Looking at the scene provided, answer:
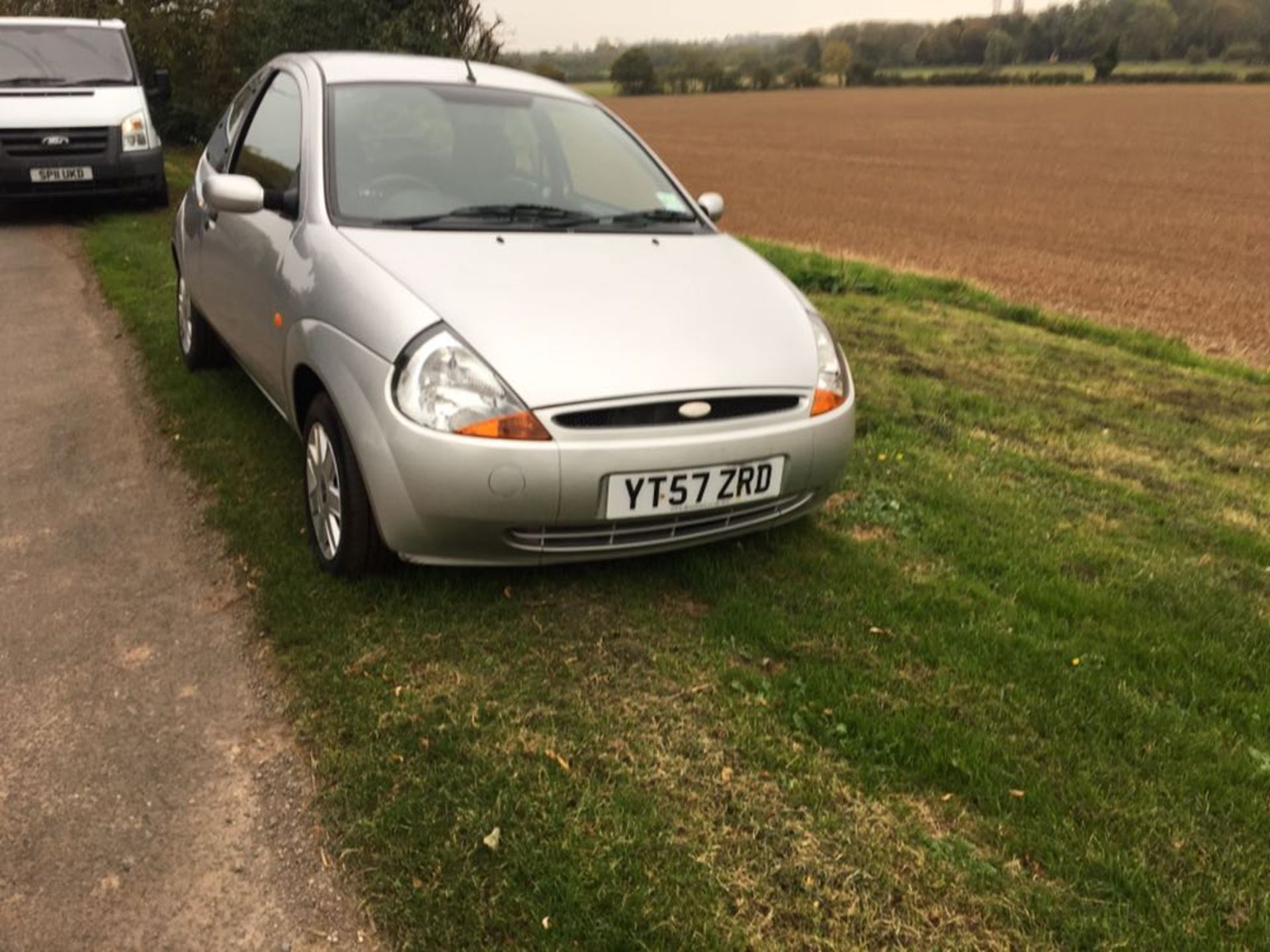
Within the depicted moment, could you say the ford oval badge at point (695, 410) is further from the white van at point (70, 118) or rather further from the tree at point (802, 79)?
the tree at point (802, 79)

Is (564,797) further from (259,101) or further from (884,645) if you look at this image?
(259,101)

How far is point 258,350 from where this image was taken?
3.98 meters

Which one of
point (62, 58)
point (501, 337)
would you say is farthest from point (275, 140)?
point (62, 58)

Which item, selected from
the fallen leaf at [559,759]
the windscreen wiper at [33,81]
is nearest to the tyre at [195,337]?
the fallen leaf at [559,759]

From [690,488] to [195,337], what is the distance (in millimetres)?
3509

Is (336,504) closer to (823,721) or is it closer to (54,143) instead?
(823,721)

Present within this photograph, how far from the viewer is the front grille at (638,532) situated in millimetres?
2990

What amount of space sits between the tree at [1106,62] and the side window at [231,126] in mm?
90346

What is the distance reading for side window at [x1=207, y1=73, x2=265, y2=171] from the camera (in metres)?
4.77

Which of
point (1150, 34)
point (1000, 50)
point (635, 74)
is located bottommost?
point (635, 74)

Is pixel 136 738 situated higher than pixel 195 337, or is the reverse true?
pixel 195 337

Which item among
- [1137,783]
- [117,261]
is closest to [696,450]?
[1137,783]

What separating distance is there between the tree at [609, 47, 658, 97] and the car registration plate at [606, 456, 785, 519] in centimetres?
8996

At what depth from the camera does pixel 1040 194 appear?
2411 cm
